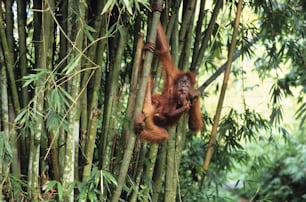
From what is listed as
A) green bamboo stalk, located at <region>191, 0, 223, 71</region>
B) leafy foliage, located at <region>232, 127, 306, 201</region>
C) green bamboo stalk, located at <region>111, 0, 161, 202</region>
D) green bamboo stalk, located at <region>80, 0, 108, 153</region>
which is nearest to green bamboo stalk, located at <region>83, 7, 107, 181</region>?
green bamboo stalk, located at <region>80, 0, 108, 153</region>

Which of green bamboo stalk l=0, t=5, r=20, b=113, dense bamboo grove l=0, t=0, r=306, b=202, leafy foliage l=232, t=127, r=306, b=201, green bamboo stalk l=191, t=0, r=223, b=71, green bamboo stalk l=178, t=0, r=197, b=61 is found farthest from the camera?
leafy foliage l=232, t=127, r=306, b=201

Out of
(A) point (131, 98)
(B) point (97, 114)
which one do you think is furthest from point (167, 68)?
(B) point (97, 114)

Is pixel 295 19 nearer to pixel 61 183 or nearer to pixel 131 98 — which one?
pixel 131 98

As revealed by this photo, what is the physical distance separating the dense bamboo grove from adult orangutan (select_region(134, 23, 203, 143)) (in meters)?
0.05

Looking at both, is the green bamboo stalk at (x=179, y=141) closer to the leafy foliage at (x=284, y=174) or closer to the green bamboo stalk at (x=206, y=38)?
the green bamboo stalk at (x=206, y=38)

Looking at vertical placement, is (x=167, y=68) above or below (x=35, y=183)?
above

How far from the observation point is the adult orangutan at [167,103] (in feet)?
7.57

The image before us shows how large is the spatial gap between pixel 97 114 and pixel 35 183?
38cm

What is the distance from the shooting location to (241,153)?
12.1 feet

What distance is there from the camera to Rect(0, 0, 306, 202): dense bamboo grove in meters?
2.12

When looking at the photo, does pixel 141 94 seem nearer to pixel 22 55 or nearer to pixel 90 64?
pixel 90 64

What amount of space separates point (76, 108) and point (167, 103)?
0.57 meters

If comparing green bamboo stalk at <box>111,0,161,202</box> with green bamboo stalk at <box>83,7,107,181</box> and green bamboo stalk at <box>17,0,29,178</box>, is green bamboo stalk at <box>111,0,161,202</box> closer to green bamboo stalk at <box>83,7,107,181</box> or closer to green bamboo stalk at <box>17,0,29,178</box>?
green bamboo stalk at <box>83,7,107,181</box>

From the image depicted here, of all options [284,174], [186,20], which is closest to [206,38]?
[186,20]
